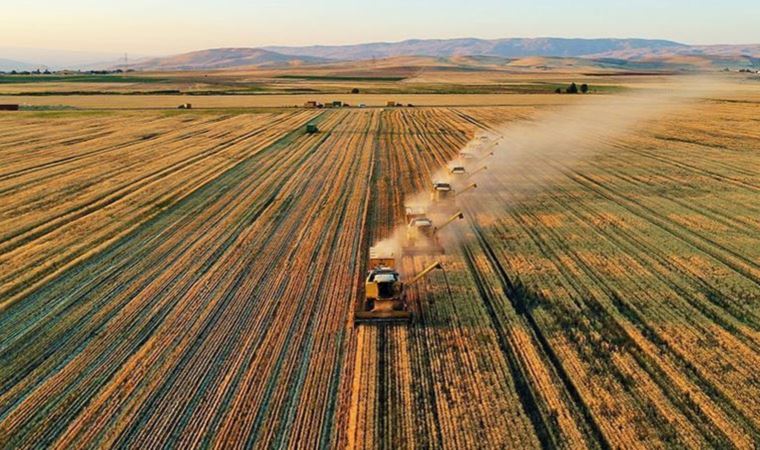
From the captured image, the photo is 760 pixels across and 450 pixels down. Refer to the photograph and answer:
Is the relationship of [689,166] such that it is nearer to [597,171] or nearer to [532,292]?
[597,171]

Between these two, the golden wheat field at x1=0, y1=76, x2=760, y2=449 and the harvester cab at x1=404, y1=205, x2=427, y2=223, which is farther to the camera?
the harvester cab at x1=404, y1=205, x2=427, y2=223

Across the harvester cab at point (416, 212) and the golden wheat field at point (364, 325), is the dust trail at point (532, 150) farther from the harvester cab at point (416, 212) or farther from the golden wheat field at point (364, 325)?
the harvester cab at point (416, 212)

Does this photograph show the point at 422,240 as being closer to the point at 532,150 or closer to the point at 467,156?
the point at 467,156

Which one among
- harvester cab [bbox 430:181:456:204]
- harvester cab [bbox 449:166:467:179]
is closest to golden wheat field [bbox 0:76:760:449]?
harvester cab [bbox 449:166:467:179]

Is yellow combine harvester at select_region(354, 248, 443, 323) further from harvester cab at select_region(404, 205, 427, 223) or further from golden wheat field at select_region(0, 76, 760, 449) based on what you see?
harvester cab at select_region(404, 205, 427, 223)

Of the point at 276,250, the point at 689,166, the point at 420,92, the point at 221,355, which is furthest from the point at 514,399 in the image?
the point at 420,92

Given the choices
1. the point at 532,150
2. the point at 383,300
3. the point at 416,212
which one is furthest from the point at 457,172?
the point at 383,300
